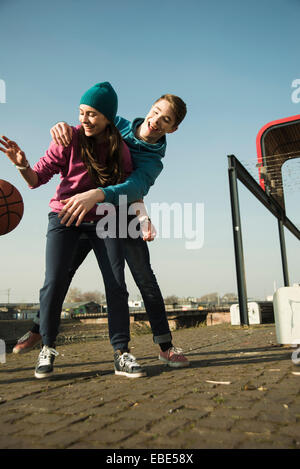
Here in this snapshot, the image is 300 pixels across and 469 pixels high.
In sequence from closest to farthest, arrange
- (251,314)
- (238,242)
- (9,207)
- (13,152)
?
(13,152) → (9,207) → (238,242) → (251,314)

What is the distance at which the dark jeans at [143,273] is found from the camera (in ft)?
10.7

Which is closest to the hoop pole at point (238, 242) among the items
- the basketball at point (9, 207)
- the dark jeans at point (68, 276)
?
the basketball at point (9, 207)

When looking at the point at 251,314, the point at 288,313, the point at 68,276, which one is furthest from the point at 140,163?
the point at 251,314

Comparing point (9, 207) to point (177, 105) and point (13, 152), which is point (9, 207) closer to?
point (13, 152)

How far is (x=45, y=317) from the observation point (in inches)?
117

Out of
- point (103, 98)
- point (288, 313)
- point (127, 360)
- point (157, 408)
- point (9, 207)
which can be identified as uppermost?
point (103, 98)

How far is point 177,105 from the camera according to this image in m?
3.17

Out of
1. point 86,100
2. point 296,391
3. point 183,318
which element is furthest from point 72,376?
point 183,318

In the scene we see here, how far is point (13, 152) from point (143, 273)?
143cm

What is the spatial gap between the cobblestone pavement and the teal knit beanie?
2054 millimetres

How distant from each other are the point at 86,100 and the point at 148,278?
5.05 ft

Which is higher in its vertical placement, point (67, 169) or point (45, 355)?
point (67, 169)

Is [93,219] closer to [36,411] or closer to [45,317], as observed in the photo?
[45,317]

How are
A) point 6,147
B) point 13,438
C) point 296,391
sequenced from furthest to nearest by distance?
point 6,147, point 296,391, point 13,438
